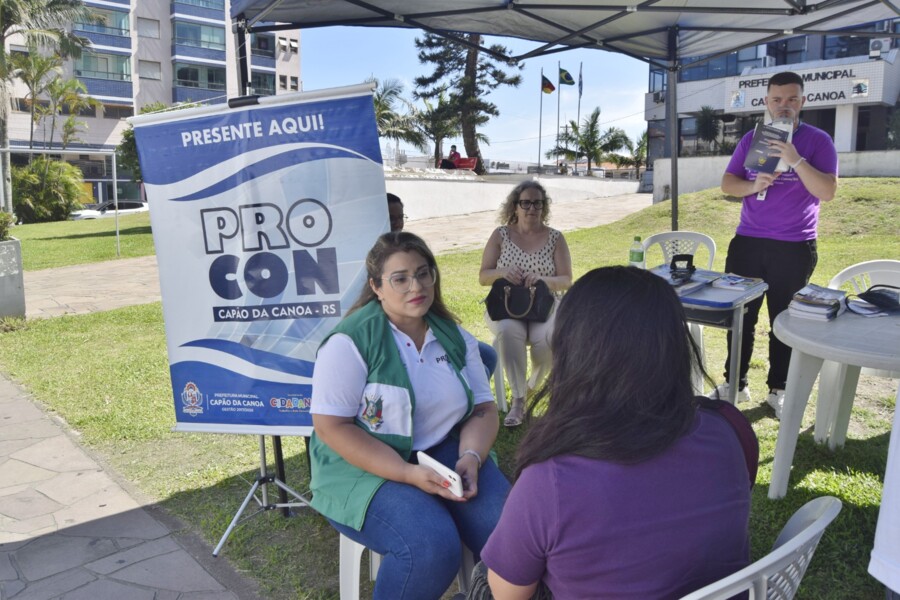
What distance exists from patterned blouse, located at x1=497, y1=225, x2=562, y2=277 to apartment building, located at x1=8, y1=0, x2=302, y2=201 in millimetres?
38481

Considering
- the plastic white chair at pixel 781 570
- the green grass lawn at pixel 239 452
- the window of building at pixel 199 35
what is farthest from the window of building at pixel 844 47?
the window of building at pixel 199 35

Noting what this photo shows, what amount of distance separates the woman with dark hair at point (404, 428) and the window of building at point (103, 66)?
44799mm

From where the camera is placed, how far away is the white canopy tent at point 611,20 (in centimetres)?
417

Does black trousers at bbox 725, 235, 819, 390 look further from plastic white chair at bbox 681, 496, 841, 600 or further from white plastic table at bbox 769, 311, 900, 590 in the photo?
plastic white chair at bbox 681, 496, 841, 600

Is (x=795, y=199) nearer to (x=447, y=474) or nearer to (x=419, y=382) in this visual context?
(x=419, y=382)

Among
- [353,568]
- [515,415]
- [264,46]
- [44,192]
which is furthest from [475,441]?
[264,46]

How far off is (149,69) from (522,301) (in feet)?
150

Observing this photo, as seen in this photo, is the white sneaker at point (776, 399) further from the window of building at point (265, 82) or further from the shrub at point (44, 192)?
the window of building at point (265, 82)

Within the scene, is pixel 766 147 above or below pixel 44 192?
above

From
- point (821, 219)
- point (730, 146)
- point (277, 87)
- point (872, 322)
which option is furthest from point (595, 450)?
point (277, 87)

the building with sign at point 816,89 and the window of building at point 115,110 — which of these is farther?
the window of building at point 115,110

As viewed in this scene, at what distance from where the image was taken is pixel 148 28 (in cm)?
4291

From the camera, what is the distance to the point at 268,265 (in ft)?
9.19

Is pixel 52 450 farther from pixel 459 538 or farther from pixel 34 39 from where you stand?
pixel 34 39
